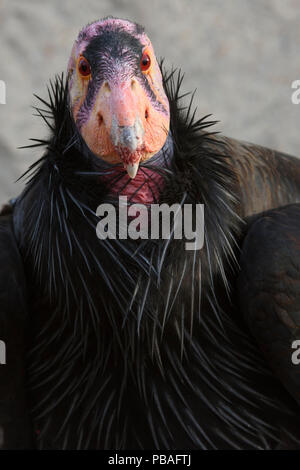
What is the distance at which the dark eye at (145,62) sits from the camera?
4.42ft

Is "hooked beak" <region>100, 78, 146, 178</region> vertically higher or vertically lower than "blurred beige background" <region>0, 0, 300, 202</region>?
lower

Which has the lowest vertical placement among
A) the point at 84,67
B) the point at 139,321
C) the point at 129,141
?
the point at 139,321

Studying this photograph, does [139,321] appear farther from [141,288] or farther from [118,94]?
[118,94]

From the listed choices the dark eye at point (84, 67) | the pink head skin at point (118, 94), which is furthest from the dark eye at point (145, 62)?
the dark eye at point (84, 67)

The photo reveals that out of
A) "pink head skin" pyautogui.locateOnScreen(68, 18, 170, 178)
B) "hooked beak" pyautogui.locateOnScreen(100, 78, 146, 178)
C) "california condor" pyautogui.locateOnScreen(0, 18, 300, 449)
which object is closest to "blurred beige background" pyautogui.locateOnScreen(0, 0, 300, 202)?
"california condor" pyautogui.locateOnScreen(0, 18, 300, 449)

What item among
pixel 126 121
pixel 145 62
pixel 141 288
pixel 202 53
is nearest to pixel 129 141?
pixel 126 121

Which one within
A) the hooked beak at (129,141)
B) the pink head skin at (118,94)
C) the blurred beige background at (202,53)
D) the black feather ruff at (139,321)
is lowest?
the black feather ruff at (139,321)

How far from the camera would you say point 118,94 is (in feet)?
4.10

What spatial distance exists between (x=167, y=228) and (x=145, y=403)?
1.38 feet

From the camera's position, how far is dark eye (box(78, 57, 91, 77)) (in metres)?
1.34

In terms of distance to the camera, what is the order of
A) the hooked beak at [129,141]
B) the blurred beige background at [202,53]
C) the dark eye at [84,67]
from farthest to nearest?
1. the blurred beige background at [202,53]
2. the dark eye at [84,67]
3. the hooked beak at [129,141]

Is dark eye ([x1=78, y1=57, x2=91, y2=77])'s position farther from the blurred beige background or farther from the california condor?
the blurred beige background

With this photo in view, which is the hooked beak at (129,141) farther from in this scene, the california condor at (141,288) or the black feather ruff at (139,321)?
the black feather ruff at (139,321)

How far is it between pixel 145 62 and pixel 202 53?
2287 millimetres
